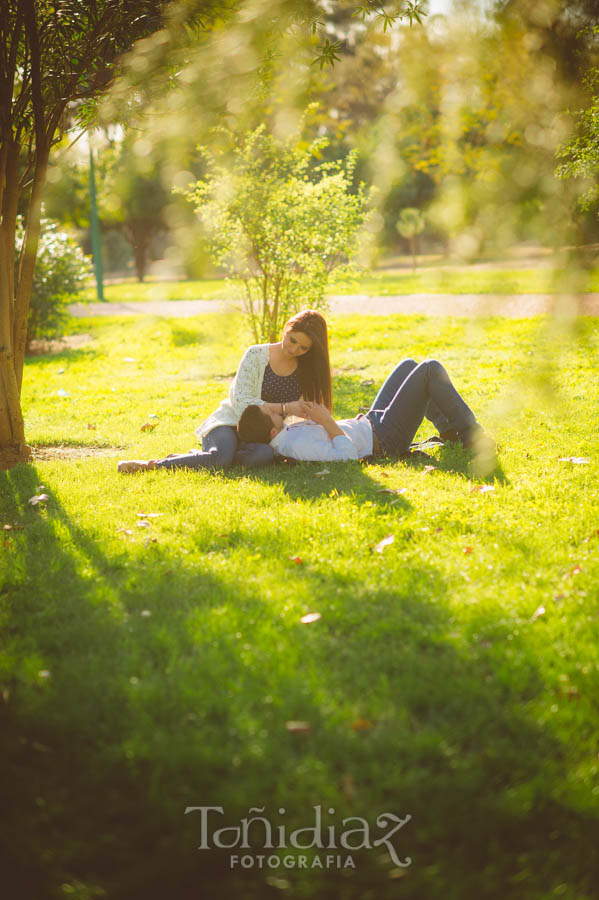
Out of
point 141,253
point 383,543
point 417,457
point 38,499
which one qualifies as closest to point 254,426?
point 417,457

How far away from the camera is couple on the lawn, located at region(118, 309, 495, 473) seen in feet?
17.1

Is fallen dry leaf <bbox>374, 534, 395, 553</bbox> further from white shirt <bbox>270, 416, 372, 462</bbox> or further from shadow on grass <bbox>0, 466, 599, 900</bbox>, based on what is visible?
white shirt <bbox>270, 416, 372, 462</bbox>

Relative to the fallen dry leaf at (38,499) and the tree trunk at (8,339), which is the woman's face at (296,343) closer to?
the fallen dry leaf at (38,499)

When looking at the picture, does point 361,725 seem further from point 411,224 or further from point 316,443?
point 316,443

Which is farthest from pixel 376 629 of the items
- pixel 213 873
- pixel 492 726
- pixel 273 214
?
pixel 273 214

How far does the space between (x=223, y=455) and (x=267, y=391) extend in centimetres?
66

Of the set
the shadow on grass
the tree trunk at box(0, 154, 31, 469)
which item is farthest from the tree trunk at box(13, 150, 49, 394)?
the shadow on grass

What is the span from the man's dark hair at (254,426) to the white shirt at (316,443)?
110 mm

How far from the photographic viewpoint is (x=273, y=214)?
30.1 ft

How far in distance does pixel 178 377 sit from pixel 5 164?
15.9ft

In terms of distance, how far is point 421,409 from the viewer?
209 inches

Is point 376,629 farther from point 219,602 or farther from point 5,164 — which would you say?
point 5,164

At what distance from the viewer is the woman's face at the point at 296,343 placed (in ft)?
17.0

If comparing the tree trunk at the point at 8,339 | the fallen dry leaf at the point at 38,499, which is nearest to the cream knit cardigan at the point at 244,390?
the fallen dry leaf at the point at 38,499
